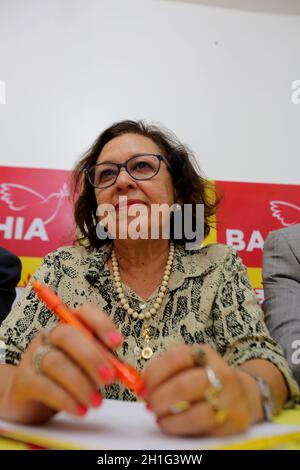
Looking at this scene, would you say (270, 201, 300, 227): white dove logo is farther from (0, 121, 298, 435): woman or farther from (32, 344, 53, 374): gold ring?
(32, 344, 53, 374): gold ring

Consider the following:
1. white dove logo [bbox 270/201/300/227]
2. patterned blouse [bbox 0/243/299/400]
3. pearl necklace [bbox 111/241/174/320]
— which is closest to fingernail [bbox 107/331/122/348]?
patterned blouse [bbox 0/243/299/400]

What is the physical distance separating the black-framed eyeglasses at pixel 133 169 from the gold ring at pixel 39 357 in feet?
1.96

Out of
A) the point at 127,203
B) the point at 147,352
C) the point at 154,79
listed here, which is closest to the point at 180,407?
the point at 147,352

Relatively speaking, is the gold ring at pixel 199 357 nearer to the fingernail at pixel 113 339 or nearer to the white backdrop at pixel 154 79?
the fingernail at pixel 113 339

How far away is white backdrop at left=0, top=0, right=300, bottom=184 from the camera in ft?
5.46

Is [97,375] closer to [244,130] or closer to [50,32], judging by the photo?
[244,130]

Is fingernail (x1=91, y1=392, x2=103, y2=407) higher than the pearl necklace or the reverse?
the reverse

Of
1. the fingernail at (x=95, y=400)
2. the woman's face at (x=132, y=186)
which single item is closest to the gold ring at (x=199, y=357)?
the fingernail at (x=95, y=400)

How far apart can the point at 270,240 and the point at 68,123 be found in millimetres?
1038

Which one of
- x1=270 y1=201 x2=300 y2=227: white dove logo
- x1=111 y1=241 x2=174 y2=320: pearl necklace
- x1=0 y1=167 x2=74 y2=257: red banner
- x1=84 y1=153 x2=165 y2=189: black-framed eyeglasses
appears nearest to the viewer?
x1=111 y1=241 x2=174 y2=320: pearl necklace

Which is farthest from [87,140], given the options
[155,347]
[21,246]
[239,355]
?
[239,355]

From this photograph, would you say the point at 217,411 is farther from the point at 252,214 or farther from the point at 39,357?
the point at 252,214

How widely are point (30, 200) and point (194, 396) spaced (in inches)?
49.4

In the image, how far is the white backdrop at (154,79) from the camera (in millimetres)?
1665
